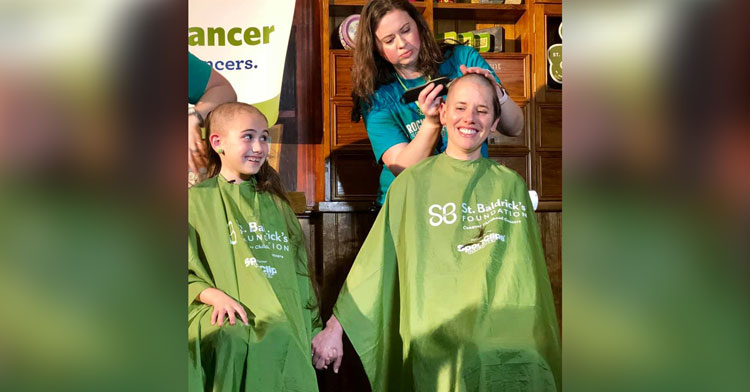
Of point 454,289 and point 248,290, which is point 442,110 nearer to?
point 454,289

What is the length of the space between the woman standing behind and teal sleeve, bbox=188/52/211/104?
420mm

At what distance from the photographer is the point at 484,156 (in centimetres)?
178

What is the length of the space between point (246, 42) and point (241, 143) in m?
0.40

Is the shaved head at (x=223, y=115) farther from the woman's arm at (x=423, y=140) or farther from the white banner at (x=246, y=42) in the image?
the woman's arm at (x=423, y=140)

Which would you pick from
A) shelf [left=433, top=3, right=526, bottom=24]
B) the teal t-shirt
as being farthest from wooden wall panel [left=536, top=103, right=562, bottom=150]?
the teal t-shirt

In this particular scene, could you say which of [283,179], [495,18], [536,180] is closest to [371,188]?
[283,179]

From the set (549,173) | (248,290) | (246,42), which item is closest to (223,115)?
(246,42)

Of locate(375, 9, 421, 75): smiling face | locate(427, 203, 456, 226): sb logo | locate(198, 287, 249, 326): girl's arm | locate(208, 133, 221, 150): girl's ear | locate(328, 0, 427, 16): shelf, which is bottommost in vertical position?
locate(198, 287, 249, 326): girl's arm

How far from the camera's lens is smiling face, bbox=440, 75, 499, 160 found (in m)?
1.67

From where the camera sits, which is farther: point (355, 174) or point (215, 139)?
point (355, 174)

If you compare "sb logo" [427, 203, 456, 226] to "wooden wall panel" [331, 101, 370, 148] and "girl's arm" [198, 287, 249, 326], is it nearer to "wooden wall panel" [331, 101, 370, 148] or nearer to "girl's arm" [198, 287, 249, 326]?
"girl's arm" [198, 287, 249, 326]

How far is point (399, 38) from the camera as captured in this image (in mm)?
1800

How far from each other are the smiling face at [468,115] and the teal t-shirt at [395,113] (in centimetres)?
10

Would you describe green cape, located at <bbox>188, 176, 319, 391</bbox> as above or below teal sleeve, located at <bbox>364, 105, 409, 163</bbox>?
below
